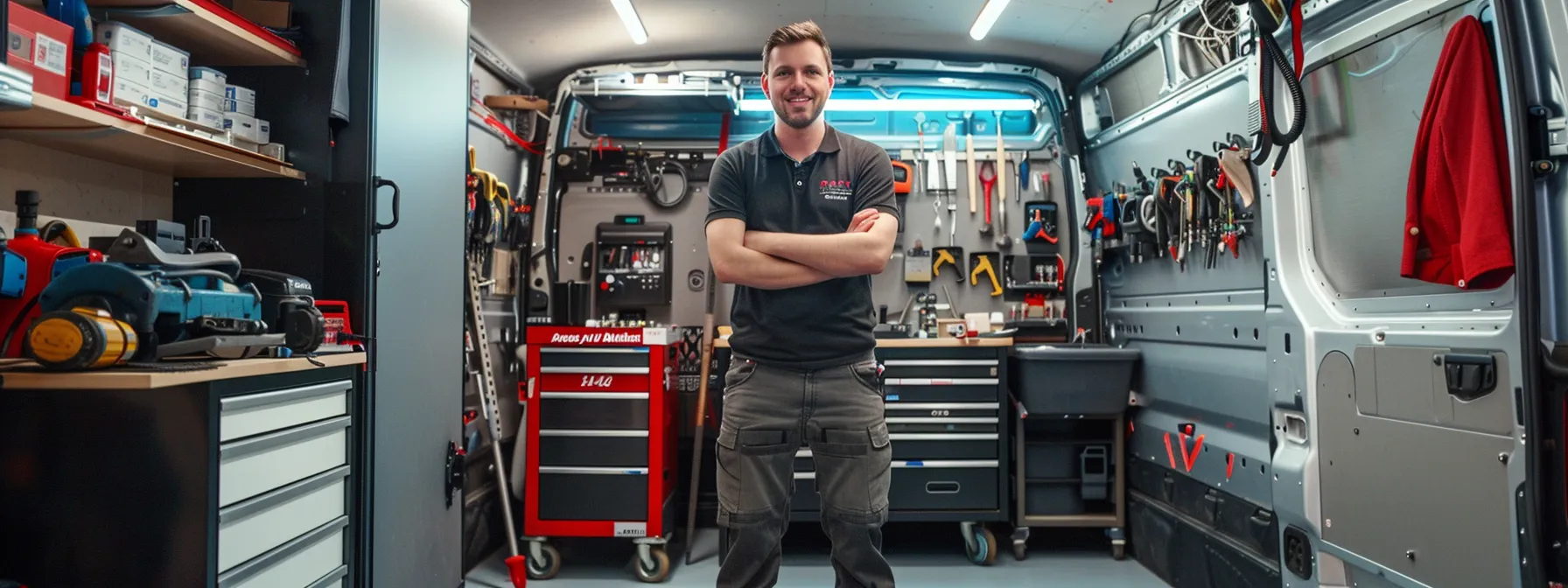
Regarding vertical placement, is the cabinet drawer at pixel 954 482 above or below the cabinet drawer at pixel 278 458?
below

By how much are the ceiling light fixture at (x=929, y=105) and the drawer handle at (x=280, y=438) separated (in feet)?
10.0

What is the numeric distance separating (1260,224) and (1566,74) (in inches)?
45.1

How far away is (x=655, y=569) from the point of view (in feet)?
11.4

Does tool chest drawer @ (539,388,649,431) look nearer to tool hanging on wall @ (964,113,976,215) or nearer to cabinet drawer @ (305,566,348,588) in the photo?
cabinet drawer @ (305,566,348,588)

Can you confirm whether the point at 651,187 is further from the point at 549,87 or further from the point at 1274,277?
the point at 1274,277

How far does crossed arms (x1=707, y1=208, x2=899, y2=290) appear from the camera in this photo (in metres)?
1.84

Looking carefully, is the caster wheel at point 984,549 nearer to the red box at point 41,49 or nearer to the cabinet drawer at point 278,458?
the cabinet drawer at point 278,458

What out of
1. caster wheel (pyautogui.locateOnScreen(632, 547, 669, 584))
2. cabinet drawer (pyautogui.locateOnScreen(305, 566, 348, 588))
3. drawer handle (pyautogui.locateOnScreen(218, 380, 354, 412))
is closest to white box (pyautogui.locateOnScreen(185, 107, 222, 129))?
drawer handle (pyautogui.locateOnScreen(218, 380, 354, 412))

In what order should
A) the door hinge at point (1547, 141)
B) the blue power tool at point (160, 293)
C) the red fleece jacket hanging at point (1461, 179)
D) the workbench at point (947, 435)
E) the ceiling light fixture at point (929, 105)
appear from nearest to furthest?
the blue power tool at point (160, 293) → the door hinge at point (1547, 141) → the red fleece jacket hanging at point (1461, 179) → the workbench at point (947, 435) → the ceiling light fixture at point (929, 105)

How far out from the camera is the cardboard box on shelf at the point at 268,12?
7.45 ft

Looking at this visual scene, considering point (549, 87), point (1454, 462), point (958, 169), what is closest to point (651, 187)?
point (549, 87)

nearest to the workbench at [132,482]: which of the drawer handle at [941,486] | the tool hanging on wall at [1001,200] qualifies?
the drawer handle at [941,486]

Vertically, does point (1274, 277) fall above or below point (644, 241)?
below

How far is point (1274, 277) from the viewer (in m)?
2.50
